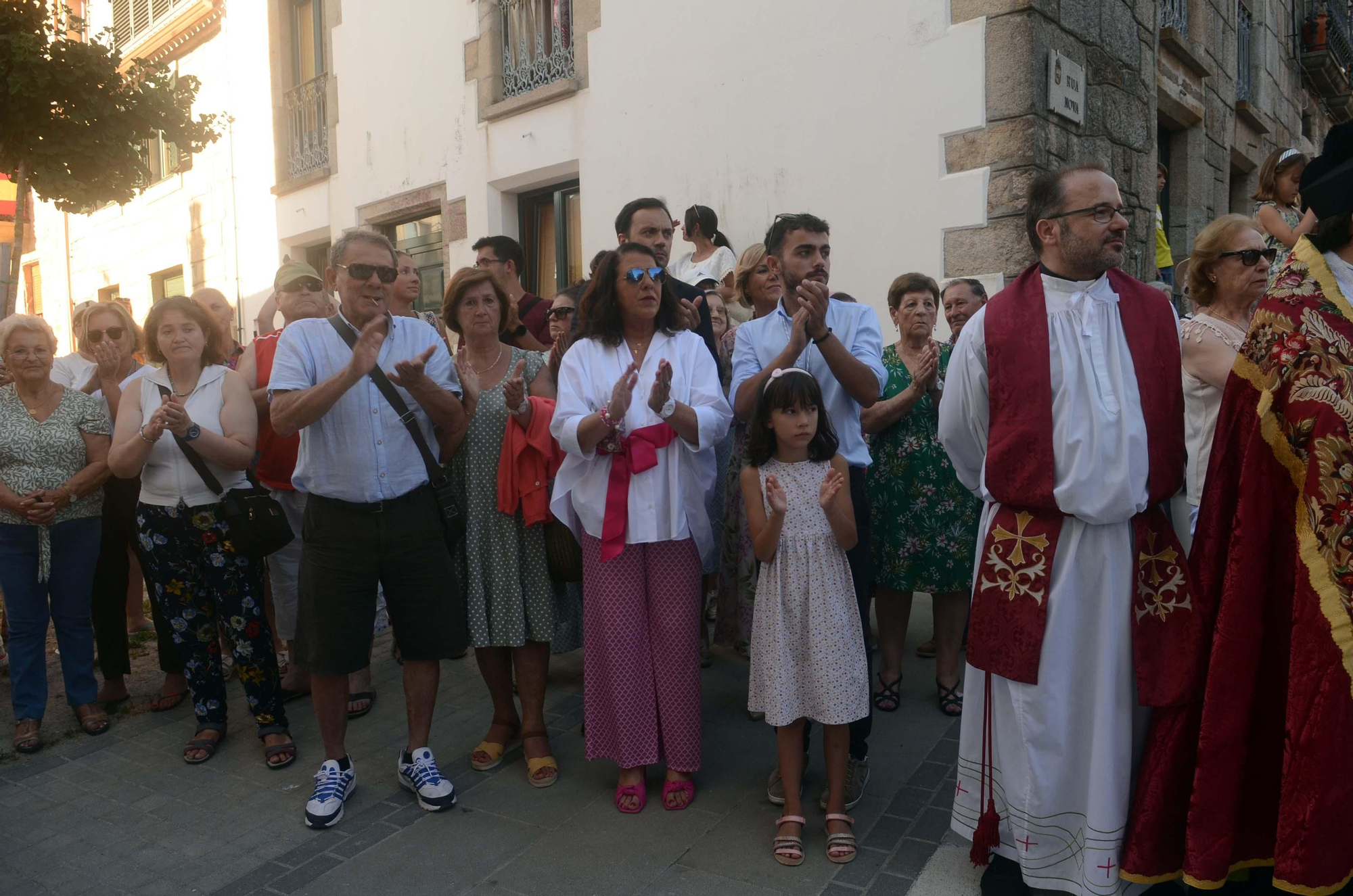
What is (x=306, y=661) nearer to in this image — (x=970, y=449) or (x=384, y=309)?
(x=384, y=309)

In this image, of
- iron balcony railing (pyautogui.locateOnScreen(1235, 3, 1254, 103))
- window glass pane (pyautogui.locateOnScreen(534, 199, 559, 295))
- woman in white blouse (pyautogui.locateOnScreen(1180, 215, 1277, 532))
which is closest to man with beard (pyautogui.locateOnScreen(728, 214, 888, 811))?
woman in white blouse (pyautogui.locateOnScreen(1180, 215, 1277, 532))

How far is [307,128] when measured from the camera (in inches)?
462

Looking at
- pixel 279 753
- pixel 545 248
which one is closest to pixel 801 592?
pixel 279 753

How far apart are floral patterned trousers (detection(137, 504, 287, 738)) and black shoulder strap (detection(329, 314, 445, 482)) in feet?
3.67

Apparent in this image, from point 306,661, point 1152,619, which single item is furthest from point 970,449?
point 306,661

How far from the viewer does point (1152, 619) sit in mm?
2656

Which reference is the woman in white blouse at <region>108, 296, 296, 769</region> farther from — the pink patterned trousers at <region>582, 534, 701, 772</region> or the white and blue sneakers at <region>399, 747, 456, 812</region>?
the pink patterned trousers at <region>582, 534, 701, 772</region>

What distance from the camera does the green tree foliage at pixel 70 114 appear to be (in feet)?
20.4

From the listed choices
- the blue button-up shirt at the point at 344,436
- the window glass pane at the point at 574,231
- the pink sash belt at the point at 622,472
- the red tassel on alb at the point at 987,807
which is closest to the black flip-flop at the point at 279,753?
the blue button-up shirt at the point at 344,436

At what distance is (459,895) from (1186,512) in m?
2.43

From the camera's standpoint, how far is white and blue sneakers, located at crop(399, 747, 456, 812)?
356cm

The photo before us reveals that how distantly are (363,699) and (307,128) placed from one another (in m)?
9.12

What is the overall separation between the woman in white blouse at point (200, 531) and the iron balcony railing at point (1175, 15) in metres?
7.86

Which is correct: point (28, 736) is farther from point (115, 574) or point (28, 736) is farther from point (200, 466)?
point (200, 466)
